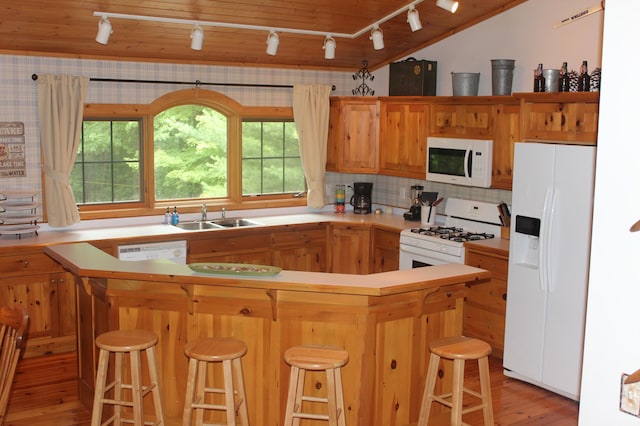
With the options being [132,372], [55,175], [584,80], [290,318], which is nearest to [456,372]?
[290,318]

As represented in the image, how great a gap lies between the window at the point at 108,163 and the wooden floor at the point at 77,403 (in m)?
1.62

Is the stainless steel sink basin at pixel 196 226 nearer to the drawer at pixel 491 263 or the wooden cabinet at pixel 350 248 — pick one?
the wooden cabinet at pixel 350 248

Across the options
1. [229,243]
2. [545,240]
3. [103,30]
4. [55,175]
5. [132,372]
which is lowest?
[132,372]

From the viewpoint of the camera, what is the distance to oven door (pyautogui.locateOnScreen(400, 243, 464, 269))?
20.4 feet

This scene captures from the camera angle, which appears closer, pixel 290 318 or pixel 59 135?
pixel 290 318

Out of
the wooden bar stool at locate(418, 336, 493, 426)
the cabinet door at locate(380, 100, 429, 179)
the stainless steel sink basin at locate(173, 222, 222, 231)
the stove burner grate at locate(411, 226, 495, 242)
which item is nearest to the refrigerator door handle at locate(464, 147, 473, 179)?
the stove burner grate at locate(411, 226, 495, 242)

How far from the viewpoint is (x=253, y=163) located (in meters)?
7.46

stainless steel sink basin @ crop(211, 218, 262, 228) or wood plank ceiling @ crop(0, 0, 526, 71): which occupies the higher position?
wood plank ceiling @ crop(0, 0, 526, 71)

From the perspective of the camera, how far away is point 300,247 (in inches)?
279

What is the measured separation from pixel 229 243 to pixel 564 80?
311cm

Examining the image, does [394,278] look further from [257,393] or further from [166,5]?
[166,5]

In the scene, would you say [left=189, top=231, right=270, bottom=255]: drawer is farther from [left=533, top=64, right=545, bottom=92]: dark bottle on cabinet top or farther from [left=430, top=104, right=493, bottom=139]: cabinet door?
[left=533, top=64, right=545, bottom=92]: dark bottle on cabinet top

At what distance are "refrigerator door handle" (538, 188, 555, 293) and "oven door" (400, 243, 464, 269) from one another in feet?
3.15

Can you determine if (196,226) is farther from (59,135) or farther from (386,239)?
(386,239)
